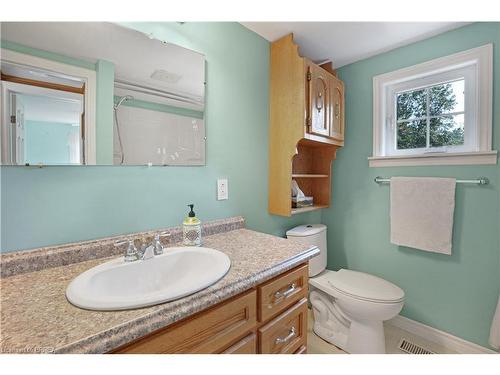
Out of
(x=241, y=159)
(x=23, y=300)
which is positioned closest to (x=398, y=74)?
(x=241, y=159)

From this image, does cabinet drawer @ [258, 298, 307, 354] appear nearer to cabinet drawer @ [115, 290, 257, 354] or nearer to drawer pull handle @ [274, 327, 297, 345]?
drawer pull handle @ [274, 327, 297, 345]

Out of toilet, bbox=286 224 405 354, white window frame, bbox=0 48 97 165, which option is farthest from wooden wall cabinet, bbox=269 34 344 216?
white window frame, bbox=0 48 97 165

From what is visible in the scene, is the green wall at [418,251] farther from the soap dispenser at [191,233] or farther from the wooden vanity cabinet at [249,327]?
the soap dispenser at [191,233]

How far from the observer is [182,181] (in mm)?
1175

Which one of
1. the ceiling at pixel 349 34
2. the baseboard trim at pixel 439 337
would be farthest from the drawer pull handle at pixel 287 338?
the ceiling at pixel 349 34

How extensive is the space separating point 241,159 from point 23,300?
A: 111 cm

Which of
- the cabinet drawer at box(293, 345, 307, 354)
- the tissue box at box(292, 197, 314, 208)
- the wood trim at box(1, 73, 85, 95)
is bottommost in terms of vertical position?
the cabinet drawer at box(293, 345, 307, 354)

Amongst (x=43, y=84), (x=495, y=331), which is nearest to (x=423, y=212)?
(x=495, y=331)

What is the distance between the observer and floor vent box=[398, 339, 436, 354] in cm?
148

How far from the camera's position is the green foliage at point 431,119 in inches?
61.4

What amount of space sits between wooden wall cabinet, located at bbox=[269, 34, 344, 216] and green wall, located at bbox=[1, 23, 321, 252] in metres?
0.07

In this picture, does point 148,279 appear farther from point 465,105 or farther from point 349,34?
point 465,105
